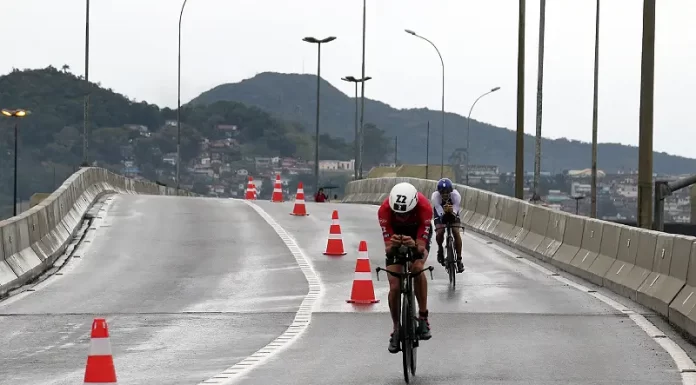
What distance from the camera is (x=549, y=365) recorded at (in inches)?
511

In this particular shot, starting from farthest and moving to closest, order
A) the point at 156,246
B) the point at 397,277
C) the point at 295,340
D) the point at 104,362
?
the point at 156,246
the point at 295,340
the point at 397,277
the point at 104,362

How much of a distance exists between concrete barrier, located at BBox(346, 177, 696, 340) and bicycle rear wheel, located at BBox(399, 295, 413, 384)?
4104 mm

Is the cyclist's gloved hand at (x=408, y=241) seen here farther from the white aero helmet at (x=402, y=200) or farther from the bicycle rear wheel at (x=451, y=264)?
the bicycle rear wheel at (x=451, y=264)

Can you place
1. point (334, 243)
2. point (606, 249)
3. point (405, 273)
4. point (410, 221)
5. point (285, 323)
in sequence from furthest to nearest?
1. point (334, 243)
2. point (606, 249)
3. point (285, 323)
4. point (410, 221)
5. point (405, 273)

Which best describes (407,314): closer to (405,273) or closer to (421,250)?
(405,273)

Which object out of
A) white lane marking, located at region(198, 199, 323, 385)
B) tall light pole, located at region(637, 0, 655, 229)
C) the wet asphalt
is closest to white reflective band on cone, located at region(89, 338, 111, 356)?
white lane marking, located at region(198, 199, 323, 385)

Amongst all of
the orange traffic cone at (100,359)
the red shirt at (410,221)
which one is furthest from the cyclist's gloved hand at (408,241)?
the orange traffic cone at (100,359)

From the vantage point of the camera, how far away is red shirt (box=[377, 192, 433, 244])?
1288cm

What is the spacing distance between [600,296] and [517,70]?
77.5 ft

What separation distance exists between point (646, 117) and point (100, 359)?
53.9 ft

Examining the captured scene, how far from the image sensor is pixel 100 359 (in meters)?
8.71

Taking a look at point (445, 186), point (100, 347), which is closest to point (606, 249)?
point (445, 186)

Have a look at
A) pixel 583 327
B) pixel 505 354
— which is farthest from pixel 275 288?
pixel 505 354

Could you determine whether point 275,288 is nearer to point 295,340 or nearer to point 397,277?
point 295,340
